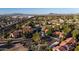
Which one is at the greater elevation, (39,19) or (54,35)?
(39,19)

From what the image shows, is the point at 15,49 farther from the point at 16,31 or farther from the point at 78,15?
the point at 78,15

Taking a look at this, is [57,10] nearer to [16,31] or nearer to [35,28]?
[35,28]
